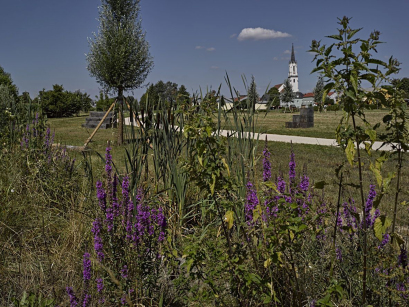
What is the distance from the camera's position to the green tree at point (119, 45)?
14195 millimetres

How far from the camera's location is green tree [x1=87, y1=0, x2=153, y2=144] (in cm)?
1420

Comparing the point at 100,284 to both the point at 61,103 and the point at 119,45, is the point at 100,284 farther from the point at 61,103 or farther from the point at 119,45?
the point at 61,103

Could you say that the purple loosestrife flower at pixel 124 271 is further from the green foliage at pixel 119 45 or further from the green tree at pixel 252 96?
the green foliage at pixel 119 45

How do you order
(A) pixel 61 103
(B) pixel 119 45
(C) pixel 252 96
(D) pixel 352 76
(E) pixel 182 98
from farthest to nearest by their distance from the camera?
(A) pixel 61 103 < (B) pixel 119 45 < (C) pixel 252 96 < (E) pixel 182 98 < (D) pixel 352 76

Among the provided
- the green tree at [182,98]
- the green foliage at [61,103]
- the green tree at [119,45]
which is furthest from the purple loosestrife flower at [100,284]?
the green foliage at [61,103]

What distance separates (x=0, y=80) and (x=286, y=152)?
34.9 m

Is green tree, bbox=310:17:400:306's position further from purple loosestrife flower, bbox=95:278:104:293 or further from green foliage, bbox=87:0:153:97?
green foliage, bbox=87:0:153:97

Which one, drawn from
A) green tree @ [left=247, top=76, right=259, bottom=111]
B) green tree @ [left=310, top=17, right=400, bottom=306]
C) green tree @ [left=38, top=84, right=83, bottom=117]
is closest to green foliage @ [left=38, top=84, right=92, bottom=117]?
green tree @ [left=38, top=84, right=83, bottom=117]

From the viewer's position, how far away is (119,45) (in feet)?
46.6

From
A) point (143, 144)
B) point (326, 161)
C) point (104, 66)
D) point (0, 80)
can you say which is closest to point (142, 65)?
point (104, 66)

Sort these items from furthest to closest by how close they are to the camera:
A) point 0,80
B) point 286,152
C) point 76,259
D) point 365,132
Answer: point 0,80 < point 286,152 < point 76,259 < point 365,132

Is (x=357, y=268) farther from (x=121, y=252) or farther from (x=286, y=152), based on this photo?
(x=286, y=152)

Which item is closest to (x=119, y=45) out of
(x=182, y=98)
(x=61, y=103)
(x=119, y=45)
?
(x=119, y=45)

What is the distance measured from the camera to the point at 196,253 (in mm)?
2061
